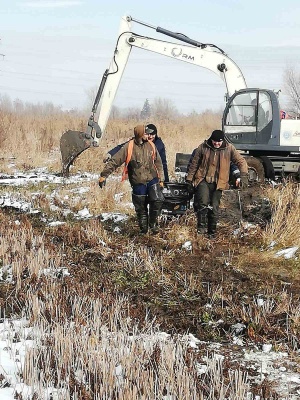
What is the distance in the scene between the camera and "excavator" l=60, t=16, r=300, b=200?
1188 centimetres

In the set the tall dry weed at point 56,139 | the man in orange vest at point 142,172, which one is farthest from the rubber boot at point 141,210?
the tall dry weed at point 56,139

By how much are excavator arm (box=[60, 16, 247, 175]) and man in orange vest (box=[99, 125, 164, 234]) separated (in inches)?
197

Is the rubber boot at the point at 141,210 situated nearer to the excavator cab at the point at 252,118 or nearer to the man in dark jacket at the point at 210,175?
the man in dark jacket at the point at 210,175

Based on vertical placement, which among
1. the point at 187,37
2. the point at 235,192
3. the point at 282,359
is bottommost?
the point at 282,359

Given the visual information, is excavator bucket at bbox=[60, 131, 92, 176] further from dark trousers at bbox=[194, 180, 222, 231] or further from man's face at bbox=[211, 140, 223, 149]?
man's face at bbox=[211, 140, 223, 149]

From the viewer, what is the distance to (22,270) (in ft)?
19.1

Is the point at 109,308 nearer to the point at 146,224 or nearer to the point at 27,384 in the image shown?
the point at 27,384

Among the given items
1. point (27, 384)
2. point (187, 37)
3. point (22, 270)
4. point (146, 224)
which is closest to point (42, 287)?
point (22, 270)

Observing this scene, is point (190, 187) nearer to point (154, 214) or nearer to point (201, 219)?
point (201, 219)

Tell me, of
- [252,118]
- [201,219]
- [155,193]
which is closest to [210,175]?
[201,219]

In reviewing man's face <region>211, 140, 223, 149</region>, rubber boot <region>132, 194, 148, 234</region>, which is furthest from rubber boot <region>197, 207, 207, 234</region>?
man's face <region>211, 140, 223, 149</region>

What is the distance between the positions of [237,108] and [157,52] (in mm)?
2304

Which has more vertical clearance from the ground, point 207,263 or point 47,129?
point 47,129

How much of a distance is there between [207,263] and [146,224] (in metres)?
1.83
